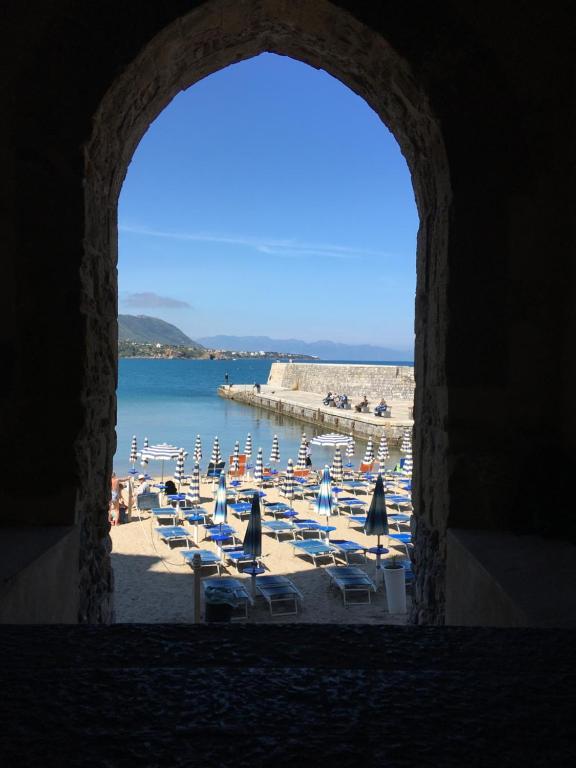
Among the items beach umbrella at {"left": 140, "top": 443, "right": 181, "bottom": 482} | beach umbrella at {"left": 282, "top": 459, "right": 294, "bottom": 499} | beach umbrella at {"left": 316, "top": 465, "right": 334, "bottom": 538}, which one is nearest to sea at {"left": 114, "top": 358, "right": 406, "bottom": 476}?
beach umbrella at {"left": 140, "top": 443, "right": 181, "bottom": 482}

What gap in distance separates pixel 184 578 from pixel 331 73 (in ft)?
29.0

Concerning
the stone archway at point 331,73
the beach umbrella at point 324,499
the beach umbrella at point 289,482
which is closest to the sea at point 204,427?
the beach umbrella at point 289,482

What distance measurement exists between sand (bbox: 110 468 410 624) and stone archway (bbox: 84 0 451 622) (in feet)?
16.6

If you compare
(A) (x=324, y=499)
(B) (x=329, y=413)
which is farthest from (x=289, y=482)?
(B) (x=329, y=413)

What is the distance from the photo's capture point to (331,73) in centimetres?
377

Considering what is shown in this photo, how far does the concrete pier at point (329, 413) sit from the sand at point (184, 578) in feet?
53.1

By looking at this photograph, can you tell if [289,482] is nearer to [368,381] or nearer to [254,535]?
[254,535]

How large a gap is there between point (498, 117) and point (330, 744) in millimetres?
2835

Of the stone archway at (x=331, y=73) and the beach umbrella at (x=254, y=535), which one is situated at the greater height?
the stone archway at (x=331, y=73)

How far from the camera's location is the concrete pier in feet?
101

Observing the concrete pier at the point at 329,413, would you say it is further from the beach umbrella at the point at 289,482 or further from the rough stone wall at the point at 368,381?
the beach umbrella at the point at 289,482

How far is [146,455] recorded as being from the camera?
1703cm

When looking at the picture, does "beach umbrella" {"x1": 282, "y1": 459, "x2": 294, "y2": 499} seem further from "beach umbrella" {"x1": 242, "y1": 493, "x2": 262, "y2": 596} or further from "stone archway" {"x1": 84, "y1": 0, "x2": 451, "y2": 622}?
"stone archway" {"x1": 84, "y1": 0, "x2": 451, "y2": 622}

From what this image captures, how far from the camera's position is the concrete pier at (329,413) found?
30875mm
